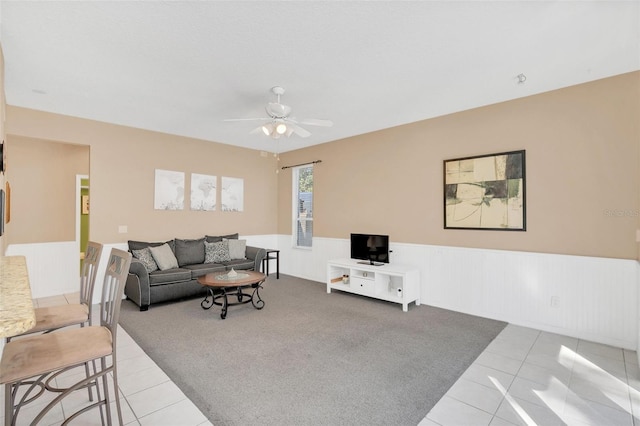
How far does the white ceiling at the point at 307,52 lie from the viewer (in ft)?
7.29

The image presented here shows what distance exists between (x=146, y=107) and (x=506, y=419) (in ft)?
16.6

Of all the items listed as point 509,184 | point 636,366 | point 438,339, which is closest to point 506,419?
point 438,339

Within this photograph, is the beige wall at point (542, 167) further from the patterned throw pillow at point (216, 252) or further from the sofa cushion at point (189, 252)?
the sofa cushion at point (189, 252)

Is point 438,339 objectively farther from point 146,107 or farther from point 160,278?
point 146,107

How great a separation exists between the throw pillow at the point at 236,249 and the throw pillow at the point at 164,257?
103 cm

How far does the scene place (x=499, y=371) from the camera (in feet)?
8.51

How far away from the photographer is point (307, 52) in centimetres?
273

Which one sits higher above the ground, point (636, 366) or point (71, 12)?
point (71, 12)

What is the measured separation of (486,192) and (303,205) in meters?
3.74

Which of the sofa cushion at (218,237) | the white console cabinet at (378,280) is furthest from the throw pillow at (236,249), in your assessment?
the white console cabinet at (378,280)

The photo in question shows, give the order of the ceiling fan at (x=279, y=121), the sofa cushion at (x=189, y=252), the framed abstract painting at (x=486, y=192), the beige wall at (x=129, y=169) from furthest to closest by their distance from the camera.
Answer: the sofa cushion at (x=189, y=252) < the beige wall at (x=129, y=169) < the framed abstract painting at (x=486, y=192) < the ceiling fan at (x=279, y=121)

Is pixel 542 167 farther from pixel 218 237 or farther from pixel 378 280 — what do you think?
pixel 218 237

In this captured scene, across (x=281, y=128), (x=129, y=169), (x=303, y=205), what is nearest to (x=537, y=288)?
(x=281, y=128)

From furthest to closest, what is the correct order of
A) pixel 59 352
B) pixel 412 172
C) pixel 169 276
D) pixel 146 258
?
pixel 412 172 < pixel 146 258 < pixel 169 276 < pixel 59 352
